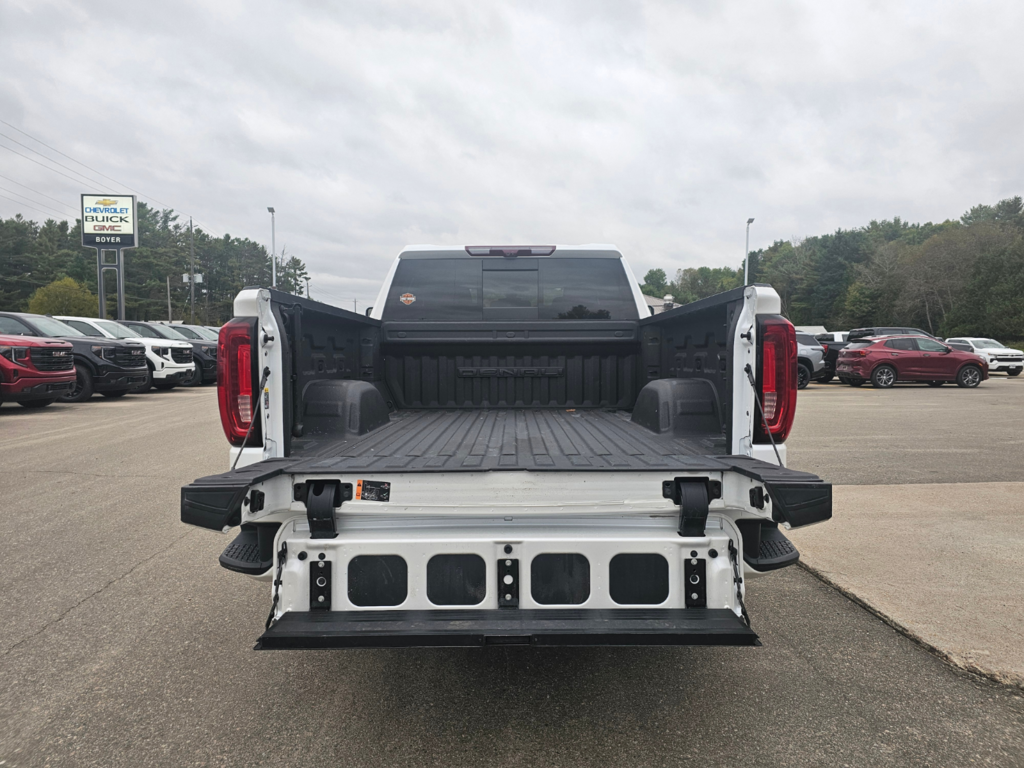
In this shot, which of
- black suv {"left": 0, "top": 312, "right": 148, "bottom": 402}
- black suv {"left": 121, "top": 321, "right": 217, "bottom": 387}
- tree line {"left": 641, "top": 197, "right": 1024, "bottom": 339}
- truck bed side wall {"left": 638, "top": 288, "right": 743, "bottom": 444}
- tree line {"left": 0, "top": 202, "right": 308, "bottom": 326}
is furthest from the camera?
tree line {"left": 0, "top": 202, "right": 308, "bottom": 326}

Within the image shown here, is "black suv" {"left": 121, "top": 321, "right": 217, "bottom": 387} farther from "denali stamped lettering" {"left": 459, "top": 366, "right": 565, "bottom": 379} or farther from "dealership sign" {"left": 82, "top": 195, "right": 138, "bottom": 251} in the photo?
"dealership sign" {"left": 82, "top": 195, "right": 138, "bottom": 251}

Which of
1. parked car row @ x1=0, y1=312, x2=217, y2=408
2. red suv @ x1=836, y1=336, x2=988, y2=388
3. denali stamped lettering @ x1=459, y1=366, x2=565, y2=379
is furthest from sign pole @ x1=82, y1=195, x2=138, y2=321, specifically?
denali stamped lettering @ x1=459, y1=366, x2=565, y2=379

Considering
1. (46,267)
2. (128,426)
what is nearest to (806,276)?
(128,426)

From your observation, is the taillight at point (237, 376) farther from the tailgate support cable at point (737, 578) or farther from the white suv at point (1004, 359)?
the white suv at point (1004, 359)

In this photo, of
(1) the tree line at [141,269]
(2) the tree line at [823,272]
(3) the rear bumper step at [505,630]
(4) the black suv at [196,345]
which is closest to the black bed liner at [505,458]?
(3) the rear bumper step at [505,630]

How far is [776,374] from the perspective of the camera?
2.50 m

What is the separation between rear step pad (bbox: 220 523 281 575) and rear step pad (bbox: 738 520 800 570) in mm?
1813

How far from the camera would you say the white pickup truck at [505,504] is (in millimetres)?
2072

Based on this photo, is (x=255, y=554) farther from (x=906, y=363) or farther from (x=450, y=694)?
(x=906, y=363)

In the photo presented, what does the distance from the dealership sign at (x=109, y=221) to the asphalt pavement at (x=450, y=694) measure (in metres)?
37.8

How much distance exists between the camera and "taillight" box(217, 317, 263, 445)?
2.48 meters

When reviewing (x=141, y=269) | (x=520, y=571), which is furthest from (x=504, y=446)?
(x=141, y=269)

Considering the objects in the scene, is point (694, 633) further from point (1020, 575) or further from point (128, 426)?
point (128, 426)

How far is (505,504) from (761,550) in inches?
40.8
